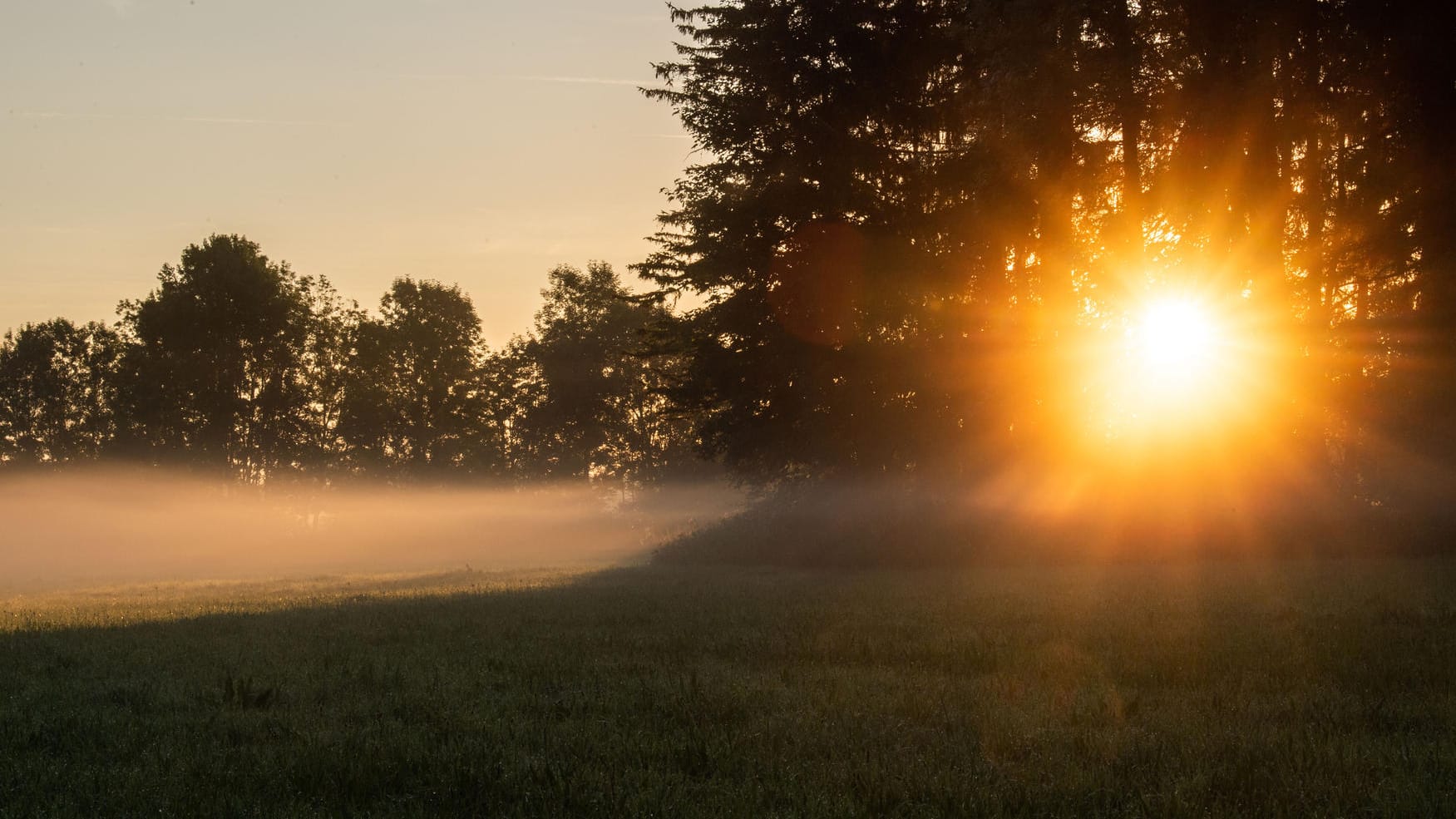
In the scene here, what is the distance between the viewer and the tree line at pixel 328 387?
63281 mm

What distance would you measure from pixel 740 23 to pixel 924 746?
25496mm

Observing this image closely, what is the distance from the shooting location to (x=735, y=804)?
4664mm

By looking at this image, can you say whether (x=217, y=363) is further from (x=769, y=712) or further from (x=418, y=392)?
(x=769, y=712)

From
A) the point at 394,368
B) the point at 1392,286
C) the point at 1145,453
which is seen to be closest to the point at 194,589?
the point at 1145,453

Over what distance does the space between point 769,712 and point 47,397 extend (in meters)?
84.2

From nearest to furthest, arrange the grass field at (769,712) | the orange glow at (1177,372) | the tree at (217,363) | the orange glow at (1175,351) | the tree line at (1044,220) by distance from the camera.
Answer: the grass field at (769,712), the tree line at (1044,220), the orange glow at (1177,372), the orange glow at (1175,351), the tree at (217,363)

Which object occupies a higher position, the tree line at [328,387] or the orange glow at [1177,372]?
the tree line at [328,387]

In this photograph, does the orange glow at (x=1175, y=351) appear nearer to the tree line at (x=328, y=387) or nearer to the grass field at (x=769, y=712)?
the grass field at (x=769, y=712)

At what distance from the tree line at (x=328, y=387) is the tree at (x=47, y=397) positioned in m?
0.10

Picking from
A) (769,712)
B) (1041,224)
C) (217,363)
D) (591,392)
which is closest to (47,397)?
(217,363)

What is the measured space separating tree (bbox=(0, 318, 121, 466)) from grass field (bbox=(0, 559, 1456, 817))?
72.4 meters

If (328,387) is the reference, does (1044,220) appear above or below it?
below

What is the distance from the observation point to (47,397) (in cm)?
7431

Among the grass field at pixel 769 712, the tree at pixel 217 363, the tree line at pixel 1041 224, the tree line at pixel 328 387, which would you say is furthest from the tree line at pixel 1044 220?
the tree at pixel 217 363
